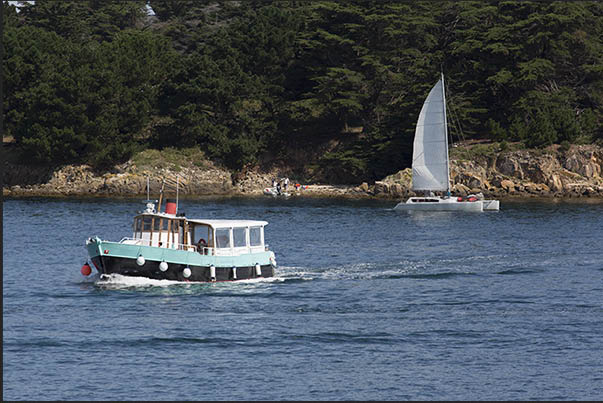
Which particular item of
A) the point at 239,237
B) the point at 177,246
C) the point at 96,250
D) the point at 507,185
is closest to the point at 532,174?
the point at 507,185

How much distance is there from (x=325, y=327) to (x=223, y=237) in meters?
11.9

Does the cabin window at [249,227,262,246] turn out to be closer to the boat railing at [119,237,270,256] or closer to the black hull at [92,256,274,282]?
the black hull at [92,256,274,282]

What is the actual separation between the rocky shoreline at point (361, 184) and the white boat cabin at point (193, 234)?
69.4 meters

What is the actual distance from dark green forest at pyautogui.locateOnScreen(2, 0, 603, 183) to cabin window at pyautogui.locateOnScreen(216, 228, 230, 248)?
75.0 metres

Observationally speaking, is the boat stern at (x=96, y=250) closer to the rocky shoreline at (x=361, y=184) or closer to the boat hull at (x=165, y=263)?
the boat hull at (x=165, y=263)

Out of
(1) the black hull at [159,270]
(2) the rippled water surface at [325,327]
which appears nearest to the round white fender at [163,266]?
(1) the black hull at [159,270]

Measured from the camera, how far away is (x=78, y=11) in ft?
576

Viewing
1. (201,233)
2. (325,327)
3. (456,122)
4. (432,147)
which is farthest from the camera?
(456,122)

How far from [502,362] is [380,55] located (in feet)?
327

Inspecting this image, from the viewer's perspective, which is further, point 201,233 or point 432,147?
point 432,147

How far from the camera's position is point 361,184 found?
131 meters

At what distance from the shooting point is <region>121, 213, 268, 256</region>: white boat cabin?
53.2m

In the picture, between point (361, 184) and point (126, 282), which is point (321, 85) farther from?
point (126, 282)

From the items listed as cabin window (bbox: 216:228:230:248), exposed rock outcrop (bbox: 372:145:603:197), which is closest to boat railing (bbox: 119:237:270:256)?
cabin window (bbox: 216:228:230:248)
